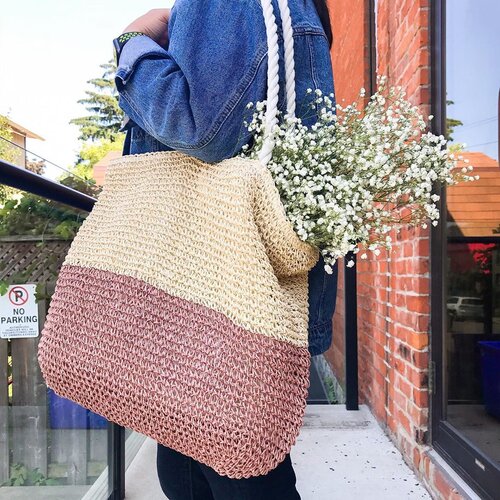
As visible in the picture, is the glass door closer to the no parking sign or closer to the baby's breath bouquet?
the baby's breath bouquet

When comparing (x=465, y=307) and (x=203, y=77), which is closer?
(x=203, y=77)

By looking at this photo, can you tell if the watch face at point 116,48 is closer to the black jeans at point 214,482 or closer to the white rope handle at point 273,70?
the white rope handle at point 273,70

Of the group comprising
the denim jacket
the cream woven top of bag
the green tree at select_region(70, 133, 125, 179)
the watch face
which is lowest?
the cream woven top of bag

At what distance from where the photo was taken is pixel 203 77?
0.80 meters

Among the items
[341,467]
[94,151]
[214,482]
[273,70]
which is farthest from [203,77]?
[94,151]

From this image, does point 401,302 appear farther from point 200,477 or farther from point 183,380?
point 183,380

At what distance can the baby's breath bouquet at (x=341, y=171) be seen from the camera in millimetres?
812

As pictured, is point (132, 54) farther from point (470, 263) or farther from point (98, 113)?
point (98, 113)

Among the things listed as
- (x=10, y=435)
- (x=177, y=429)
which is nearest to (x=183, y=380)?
(x=177, y=429)

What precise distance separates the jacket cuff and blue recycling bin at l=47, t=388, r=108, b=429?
1.17 m

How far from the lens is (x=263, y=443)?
2.44ft

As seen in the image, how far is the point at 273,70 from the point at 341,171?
203 mm

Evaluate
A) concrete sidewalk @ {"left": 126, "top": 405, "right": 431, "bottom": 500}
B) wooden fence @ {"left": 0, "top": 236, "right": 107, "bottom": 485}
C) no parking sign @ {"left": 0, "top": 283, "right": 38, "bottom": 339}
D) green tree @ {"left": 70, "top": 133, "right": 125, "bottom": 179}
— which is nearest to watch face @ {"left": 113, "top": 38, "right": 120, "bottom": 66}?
wooden fence @ {"left": 0, "top": 236, "right": 107, "bottom": 485}

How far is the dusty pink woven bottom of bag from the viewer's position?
2.43ft
